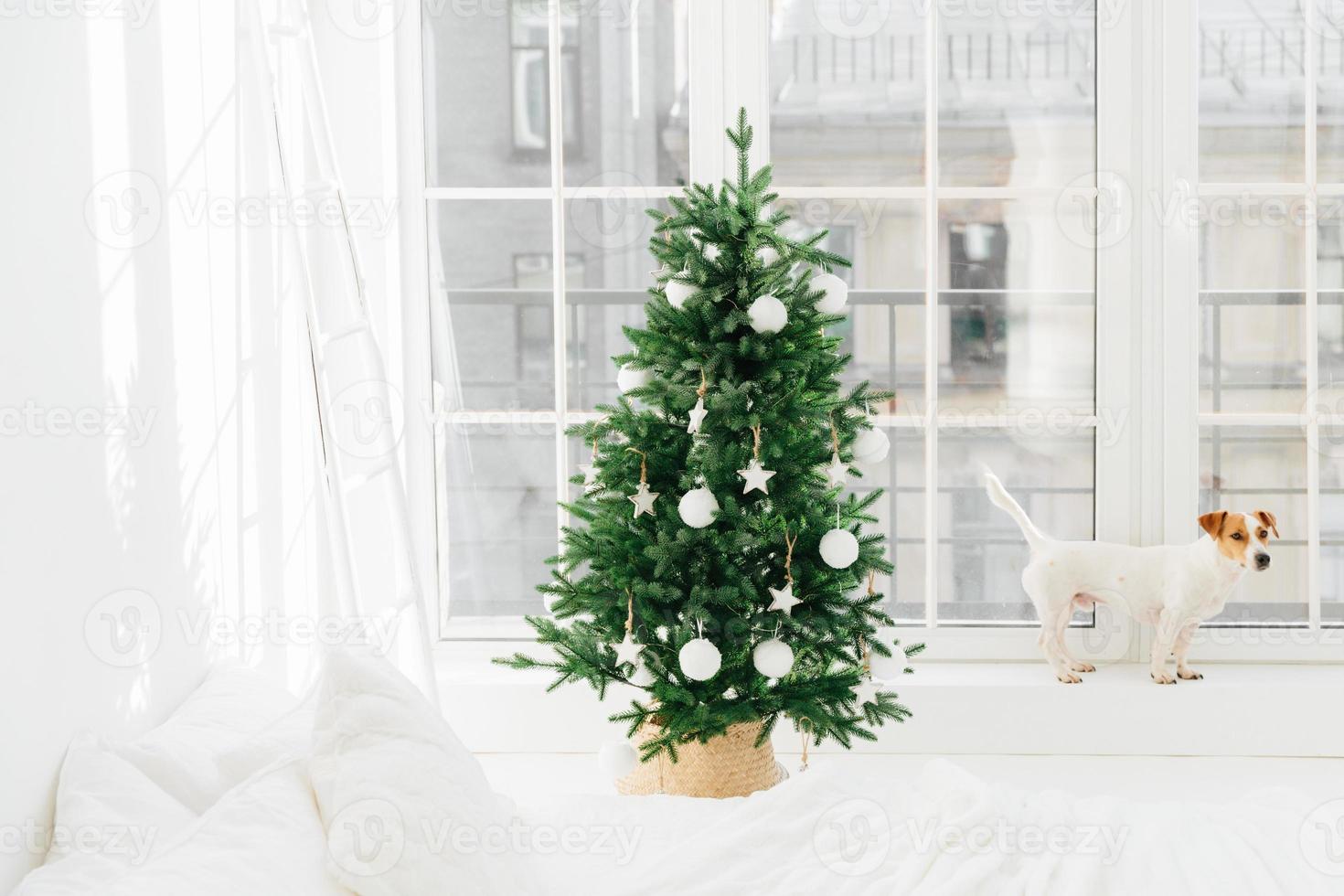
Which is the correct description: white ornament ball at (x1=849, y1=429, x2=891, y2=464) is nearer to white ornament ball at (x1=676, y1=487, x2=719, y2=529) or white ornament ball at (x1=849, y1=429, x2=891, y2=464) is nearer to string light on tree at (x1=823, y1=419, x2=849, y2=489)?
string light on tree at (x1=823, y1=419, x2=849, y2=489)

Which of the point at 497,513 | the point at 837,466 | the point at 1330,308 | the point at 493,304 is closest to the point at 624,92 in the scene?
the point at 493,304

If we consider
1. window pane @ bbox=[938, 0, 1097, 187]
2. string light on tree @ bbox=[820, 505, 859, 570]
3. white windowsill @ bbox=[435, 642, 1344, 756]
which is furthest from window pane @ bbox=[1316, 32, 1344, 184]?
string light on tree @ bbox=[820, 505, 859, 570]

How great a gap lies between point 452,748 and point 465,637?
1442 mm

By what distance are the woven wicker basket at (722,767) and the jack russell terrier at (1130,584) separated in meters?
0.86

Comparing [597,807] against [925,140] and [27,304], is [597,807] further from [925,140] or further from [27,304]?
[925,140]

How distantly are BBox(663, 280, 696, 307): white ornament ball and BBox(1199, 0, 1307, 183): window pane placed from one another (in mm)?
1488

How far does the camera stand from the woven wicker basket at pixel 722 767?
90.6 inches

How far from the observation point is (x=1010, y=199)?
2.85 m

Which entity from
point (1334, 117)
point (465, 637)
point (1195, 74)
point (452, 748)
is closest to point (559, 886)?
point (452, 748)

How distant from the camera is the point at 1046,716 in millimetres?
2736

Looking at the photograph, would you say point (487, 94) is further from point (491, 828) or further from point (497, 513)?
point (491, 828)

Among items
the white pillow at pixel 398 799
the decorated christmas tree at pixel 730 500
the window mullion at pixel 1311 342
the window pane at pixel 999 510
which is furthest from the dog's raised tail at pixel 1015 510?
the white pillow at pixel 398 799

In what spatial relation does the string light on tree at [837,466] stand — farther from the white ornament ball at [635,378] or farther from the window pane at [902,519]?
the window pane at [902,519]

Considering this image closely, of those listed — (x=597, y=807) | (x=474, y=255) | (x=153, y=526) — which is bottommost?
(x=597, y=807)
